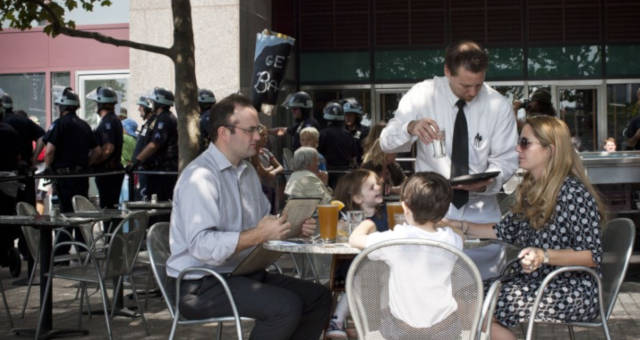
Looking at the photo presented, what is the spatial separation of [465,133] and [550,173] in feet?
2.63

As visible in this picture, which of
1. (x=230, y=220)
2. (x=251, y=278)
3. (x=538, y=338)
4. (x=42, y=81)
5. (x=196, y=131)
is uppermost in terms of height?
(x=42, y=81)

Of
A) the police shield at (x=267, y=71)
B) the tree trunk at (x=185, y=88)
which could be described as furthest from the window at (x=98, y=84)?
the tree trunk at (x=185, y=88)

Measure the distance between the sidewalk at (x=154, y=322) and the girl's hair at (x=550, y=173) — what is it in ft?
8.56

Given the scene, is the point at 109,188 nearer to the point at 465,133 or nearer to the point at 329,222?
the point at 465,133

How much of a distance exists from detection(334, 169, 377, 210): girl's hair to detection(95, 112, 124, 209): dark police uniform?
5943 millimetres

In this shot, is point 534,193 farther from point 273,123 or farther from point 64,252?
Answer: point 273,123

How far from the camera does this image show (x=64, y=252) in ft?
34.7

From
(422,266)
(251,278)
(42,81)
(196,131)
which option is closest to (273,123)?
(42,81)

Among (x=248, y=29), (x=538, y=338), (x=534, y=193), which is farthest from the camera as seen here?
(x=248, y=29)

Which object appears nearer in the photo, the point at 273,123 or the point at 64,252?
the point at 64,252

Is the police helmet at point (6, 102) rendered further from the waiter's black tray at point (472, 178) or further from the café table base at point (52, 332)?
the waiter's black tray at point (472, 178)

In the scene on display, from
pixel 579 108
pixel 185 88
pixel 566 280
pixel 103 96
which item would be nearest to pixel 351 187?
pixel 566 280

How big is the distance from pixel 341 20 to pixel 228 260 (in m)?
14.6

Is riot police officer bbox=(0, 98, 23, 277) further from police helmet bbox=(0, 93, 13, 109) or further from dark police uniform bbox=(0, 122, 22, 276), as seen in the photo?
police helmet bbox=(0, 93, 13, 109)
